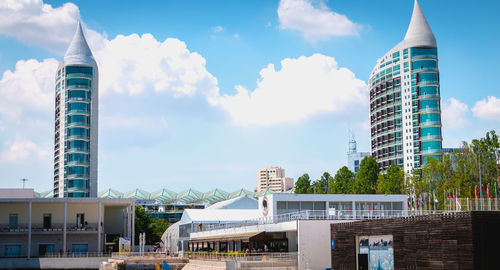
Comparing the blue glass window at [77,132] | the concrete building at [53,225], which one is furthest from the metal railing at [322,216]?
the blue glass window at [77,132]

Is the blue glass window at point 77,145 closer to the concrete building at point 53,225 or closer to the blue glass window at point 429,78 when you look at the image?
the concrete building at point 53,225

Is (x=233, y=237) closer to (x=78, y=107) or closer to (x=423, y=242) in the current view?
(x=423, y=242)

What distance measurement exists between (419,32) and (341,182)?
48524mm

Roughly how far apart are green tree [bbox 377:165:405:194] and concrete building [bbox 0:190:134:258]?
47106mm

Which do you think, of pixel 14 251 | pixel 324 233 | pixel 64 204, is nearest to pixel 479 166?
pixel 324 233

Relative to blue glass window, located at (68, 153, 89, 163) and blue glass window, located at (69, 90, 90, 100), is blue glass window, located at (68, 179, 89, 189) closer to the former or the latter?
blue glass window, located at (68, 153, 89, 163)

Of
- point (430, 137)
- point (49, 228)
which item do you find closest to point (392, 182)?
point (430, 137)

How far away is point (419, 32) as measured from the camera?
149 m

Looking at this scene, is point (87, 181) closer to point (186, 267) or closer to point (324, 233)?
point (186, 267)

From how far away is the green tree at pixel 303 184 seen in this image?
13188cm

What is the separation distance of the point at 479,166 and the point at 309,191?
4899 centimetres

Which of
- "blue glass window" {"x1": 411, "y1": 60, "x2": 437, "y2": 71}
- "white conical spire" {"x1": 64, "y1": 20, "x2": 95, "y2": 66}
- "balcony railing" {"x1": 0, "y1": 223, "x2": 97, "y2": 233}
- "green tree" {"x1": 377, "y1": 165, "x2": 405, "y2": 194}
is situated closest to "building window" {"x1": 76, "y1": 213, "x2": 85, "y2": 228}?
"balcony railing" {"x1": 0, "y1": 223, "x2": 97, "y2": 233}

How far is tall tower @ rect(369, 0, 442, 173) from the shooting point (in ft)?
472

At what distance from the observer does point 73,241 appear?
8919cm
